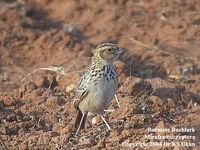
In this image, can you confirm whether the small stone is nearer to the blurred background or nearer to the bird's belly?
the blurred background

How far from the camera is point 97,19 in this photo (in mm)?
16078

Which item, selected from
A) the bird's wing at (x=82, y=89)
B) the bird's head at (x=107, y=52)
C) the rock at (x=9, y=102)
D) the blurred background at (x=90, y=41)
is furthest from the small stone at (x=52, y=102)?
the bird's head at (x=107, y=52)

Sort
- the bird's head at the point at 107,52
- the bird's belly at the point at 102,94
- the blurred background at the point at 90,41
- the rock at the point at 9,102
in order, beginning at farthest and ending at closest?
the blurred background at the point at 90,41, the rock at the point at 9,102, the bird's head at the point at 107,52, the bird's belly at the point at 102,94

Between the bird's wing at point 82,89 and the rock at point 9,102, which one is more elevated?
the bird's wing at point 82,89

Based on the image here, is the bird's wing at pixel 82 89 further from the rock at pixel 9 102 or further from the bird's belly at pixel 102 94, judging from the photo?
the rock at pixel 9 102

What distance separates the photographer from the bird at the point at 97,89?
9.61 metres

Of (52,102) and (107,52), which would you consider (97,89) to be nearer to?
(107,52)

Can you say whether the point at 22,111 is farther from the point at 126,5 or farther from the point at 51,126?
the point at 126,5

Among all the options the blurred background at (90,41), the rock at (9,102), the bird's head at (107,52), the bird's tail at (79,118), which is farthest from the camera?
the blurred background at (90,41)

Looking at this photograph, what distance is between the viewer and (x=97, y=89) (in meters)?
9.64

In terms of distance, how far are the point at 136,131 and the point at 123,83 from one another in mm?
2452

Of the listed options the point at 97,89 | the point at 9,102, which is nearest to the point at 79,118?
the point at 97,89

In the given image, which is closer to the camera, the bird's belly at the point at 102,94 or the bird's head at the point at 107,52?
the bird's belly at the point at 102,94

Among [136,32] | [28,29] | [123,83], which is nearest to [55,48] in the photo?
[28,29]
